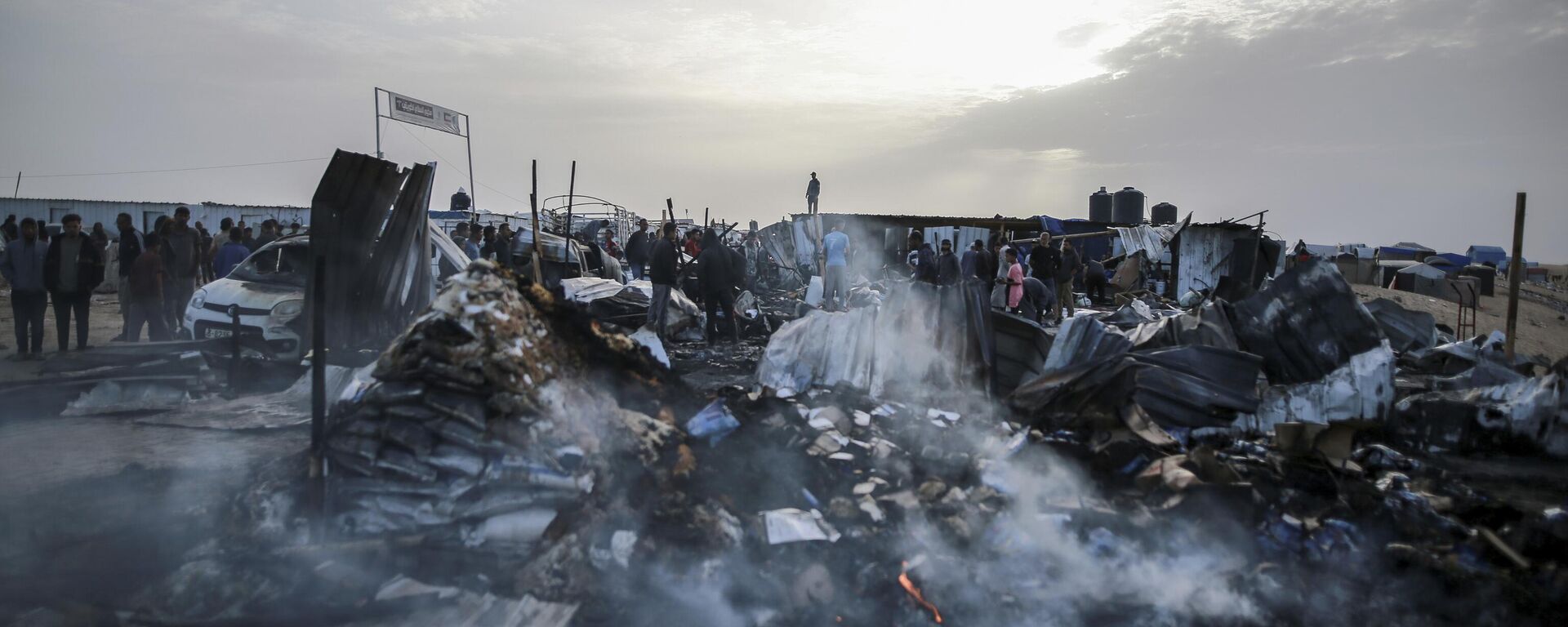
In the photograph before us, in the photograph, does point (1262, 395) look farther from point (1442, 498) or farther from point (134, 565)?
point (134, 565)

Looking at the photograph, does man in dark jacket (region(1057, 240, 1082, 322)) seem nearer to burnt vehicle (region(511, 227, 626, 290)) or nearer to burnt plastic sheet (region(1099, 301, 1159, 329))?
burnt plastic sheet (region(1099, 301, 1159, 329))

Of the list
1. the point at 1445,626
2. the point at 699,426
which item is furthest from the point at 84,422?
the point at 1445,626

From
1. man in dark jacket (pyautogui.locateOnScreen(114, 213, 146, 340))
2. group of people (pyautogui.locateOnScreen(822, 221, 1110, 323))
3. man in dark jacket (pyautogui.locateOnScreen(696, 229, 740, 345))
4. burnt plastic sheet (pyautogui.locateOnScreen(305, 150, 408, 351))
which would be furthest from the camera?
group of people (pyautogui.locateOnScreen(822, 221, 1110, 323))

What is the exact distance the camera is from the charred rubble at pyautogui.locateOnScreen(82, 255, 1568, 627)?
3312 mm

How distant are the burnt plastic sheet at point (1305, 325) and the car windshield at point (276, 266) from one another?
8845mm

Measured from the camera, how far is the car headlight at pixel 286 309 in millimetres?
7047

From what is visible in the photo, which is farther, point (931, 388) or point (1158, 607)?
point (931, 388)

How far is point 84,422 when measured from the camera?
546cm

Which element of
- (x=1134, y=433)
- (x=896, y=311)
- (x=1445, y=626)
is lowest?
(x=1445, y=626)

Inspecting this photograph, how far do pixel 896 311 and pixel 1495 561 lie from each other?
368 cm

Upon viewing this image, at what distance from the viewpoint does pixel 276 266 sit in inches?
314

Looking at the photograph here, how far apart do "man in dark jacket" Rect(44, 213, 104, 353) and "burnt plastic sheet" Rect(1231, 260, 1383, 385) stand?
1075cm

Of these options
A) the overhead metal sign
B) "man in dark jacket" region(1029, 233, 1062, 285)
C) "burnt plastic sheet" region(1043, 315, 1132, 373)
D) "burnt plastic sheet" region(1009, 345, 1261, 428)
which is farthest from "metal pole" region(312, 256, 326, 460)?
the overhead metal sign

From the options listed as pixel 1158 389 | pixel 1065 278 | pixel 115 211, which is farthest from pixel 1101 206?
pixel 115 211
